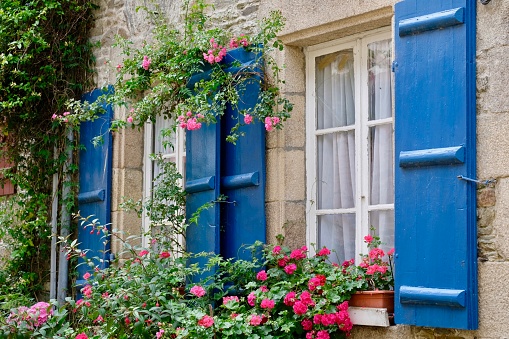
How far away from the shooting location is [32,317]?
5645mm

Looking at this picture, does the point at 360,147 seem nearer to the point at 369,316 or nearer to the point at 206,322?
the point at 369,316

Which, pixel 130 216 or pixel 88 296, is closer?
pixel 88 296

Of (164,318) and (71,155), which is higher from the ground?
(71,155)

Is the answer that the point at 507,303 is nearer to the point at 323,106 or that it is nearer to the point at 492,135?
the point at 492,135

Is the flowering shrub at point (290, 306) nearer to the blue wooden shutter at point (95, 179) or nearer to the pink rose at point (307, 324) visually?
the pink rose at point (307, 324)

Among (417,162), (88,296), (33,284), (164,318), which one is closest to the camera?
(417,162)

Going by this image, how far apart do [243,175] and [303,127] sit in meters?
0.48

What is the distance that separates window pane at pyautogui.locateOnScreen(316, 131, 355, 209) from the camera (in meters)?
5.55

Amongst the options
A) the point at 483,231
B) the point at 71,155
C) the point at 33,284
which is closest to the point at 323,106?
the point at 483,231

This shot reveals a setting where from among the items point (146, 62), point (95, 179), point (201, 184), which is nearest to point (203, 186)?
point (201, 184)

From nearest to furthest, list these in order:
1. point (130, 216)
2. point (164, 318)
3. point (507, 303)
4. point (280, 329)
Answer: point (507, 303) → point (280, 329) → point (164, 318) → point (130, 216)

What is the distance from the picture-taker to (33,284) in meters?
7.75

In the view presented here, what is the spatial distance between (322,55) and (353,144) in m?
0.63

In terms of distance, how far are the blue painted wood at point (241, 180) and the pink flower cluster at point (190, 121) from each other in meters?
0.42
